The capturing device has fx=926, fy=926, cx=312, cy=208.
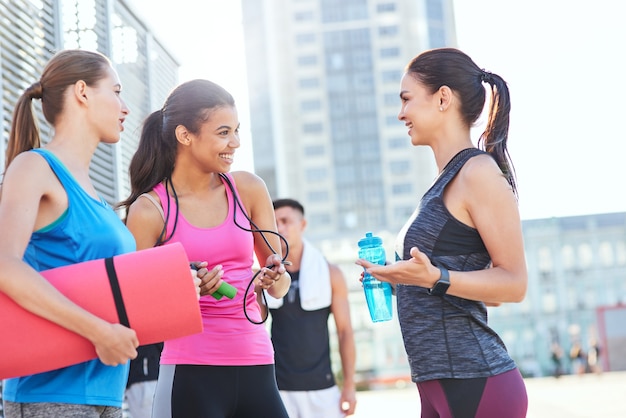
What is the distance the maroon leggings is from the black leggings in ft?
2.09

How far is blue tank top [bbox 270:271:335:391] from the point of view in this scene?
5750 mm

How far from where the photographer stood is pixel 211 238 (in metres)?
3.16

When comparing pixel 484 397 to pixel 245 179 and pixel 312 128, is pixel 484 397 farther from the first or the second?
pixel 312 128

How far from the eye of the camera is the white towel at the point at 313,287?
584cm

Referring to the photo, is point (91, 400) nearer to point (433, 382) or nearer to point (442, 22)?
point (433, 382)

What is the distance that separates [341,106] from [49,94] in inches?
3924

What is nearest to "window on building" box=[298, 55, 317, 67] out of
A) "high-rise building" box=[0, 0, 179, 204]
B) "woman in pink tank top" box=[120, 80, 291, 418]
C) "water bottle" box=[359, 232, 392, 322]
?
"high-rise building" box=[0, 0, 179, 204]

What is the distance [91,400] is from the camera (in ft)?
8.16

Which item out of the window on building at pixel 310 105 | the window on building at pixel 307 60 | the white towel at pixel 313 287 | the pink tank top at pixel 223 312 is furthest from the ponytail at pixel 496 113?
the window on building at pixel 307 60

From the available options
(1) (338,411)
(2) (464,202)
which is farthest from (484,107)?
(1) (338,411)

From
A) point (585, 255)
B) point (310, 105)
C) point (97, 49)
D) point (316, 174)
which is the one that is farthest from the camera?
point (310, 105)

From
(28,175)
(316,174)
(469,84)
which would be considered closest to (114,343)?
(28,175)

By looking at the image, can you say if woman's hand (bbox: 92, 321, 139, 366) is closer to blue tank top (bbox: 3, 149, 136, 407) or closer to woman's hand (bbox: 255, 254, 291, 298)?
blue tank top (bbox: 3, 149, 136, 407)

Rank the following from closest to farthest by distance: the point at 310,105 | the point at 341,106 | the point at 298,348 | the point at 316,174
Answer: the point at 298,348 → the point at 316,174 → the point at 341,106 → the point at 310,105
